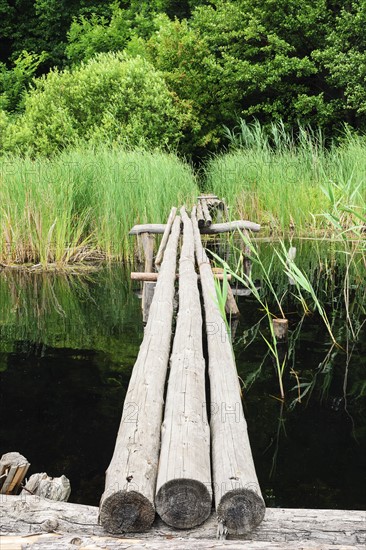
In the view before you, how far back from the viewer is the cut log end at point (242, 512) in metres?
2.31

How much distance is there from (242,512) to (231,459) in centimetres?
27

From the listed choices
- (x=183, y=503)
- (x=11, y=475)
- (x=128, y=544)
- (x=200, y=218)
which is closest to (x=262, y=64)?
(x=200, y=218)

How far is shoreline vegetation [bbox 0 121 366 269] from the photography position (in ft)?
31.6

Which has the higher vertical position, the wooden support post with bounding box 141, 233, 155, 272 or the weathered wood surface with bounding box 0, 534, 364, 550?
the wooden support post with bounding box 141, 233, 155, 272

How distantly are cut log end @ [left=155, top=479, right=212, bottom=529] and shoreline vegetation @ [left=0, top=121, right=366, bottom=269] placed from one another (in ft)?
21.2

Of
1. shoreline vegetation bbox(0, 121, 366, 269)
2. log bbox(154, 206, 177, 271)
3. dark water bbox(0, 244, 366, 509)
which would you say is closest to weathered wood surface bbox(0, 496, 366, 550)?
dark water bbox(0, 244, 366, 509)

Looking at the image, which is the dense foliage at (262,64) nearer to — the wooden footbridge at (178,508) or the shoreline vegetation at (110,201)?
the shoreline vegetation at (110,201)

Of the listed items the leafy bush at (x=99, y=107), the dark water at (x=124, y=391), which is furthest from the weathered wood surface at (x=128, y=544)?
the leafy bush at (x=99, y=107)

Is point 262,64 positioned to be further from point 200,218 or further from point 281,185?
point 200,218

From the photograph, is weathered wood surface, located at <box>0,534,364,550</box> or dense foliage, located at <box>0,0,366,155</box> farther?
dense foliage, located at <box>0,0,366,155</box>

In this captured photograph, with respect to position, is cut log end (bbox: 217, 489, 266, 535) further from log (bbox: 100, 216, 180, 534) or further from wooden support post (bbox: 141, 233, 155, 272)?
wooden support post (bbox: 141, 233, 155, 272)

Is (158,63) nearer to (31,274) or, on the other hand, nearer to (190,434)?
(31,274)

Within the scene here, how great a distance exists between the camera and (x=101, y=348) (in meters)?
5.78

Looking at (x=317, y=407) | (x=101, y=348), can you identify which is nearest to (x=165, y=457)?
(x=317, y=407)
